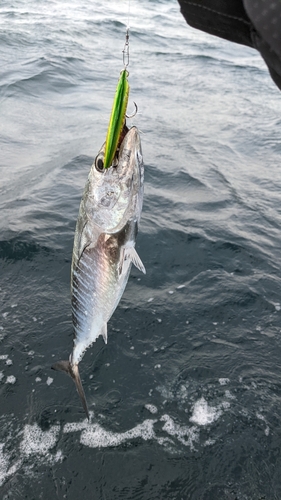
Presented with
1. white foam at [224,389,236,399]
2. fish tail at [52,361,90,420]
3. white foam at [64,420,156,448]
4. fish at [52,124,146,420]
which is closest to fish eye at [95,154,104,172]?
fish at [52,124,146,420]

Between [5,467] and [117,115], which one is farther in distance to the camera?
[5,467]

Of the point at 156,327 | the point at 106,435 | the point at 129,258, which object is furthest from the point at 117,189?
the point at 156,327

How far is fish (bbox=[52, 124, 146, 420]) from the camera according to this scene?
2072mm

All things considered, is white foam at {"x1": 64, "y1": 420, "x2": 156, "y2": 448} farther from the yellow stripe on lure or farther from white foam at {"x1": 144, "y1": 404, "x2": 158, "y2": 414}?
the yellow stripe on lure

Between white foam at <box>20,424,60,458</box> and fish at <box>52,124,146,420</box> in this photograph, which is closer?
fish at <box>52,124,146,420</box>

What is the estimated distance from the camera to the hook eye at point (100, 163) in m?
2.06

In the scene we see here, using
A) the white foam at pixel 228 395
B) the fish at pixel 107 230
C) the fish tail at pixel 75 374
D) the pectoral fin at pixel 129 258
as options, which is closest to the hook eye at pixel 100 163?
the fish at pixel 107 230

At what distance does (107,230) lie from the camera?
7.10ft

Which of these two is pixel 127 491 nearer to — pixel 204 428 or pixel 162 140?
pixel 204 428

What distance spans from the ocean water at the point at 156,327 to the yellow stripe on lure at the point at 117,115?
224cm

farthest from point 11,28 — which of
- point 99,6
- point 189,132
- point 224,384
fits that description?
point 224,384

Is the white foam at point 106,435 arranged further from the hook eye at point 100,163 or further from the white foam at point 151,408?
the hook eye at point 100,163

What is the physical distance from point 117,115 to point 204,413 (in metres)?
2.52

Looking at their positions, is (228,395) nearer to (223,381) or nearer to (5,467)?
(223,381)
